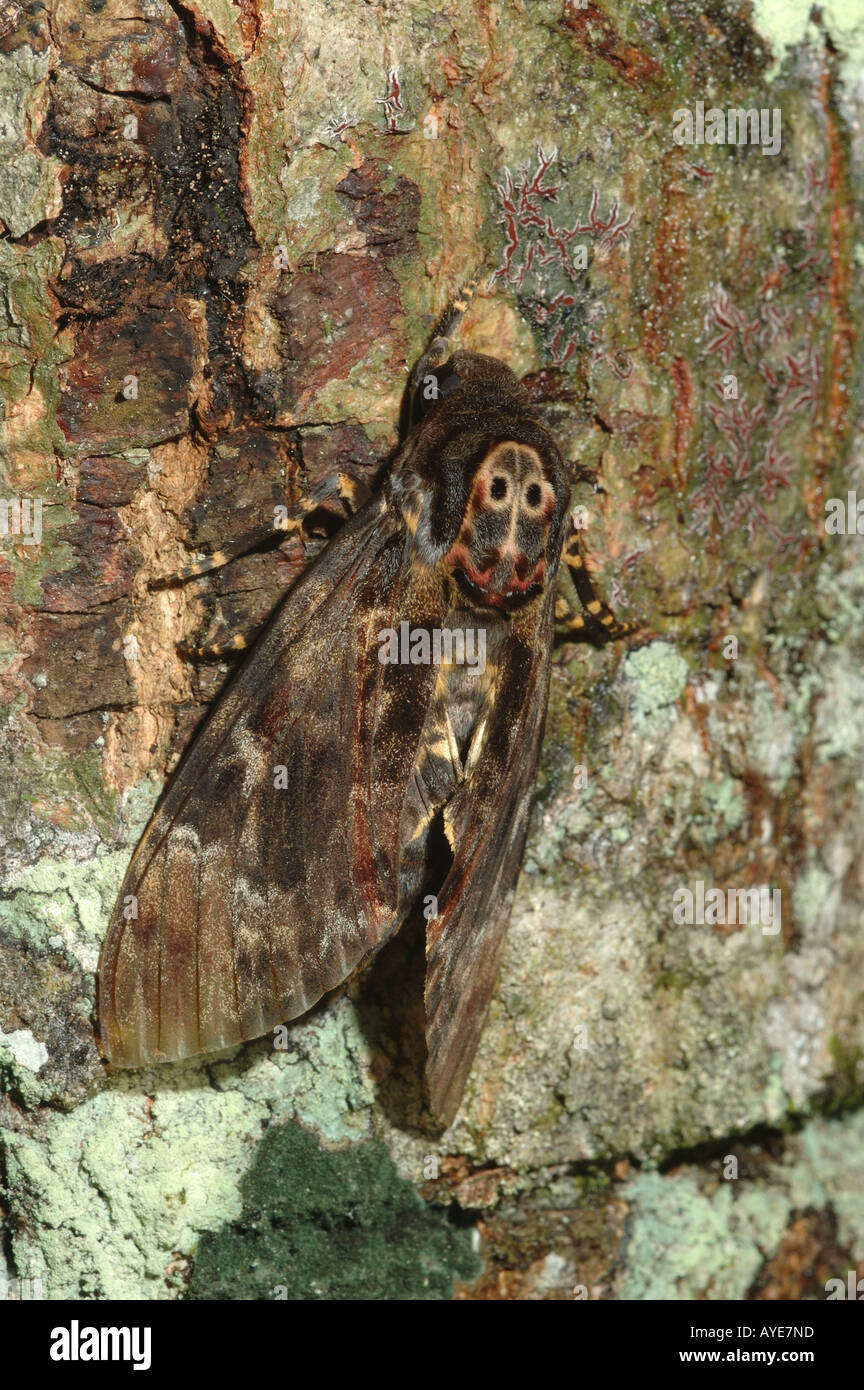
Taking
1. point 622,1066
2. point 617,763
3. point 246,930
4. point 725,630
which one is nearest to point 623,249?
point 725,630

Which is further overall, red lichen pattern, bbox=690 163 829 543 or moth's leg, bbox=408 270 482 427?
red lichen pattern, bbox=690 163 829 543

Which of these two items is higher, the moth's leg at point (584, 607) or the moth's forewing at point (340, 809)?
the moth's leg at point (584, 607)

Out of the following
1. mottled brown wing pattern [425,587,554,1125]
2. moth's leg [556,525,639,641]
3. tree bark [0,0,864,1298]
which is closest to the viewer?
tree bark [0,0,864,1298]

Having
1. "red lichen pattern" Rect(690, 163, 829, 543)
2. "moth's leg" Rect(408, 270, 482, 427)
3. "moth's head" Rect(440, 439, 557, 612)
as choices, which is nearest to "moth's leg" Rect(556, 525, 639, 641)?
"moth's head" Rect(440, 439, 557, 612)

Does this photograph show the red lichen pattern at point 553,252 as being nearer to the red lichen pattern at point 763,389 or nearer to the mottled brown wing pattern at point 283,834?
the red lichen pattern at point 763,389

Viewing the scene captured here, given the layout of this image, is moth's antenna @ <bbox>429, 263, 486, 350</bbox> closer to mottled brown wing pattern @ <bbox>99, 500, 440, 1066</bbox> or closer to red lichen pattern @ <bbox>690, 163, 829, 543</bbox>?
mottled brown wing pattern @ <bbox>99, 500, 440, 1066</bbox>

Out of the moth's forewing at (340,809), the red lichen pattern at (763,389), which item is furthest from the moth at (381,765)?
the red lichen pattern at (763,389)

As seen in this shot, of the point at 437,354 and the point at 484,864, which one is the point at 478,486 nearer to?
the point at 437,354

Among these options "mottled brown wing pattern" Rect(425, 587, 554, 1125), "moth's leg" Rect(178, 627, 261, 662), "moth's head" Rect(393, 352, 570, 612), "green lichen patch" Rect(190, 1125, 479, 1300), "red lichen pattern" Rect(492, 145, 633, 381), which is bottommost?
"green lichen patch" Rect(190, 1125, 479, 1300)
